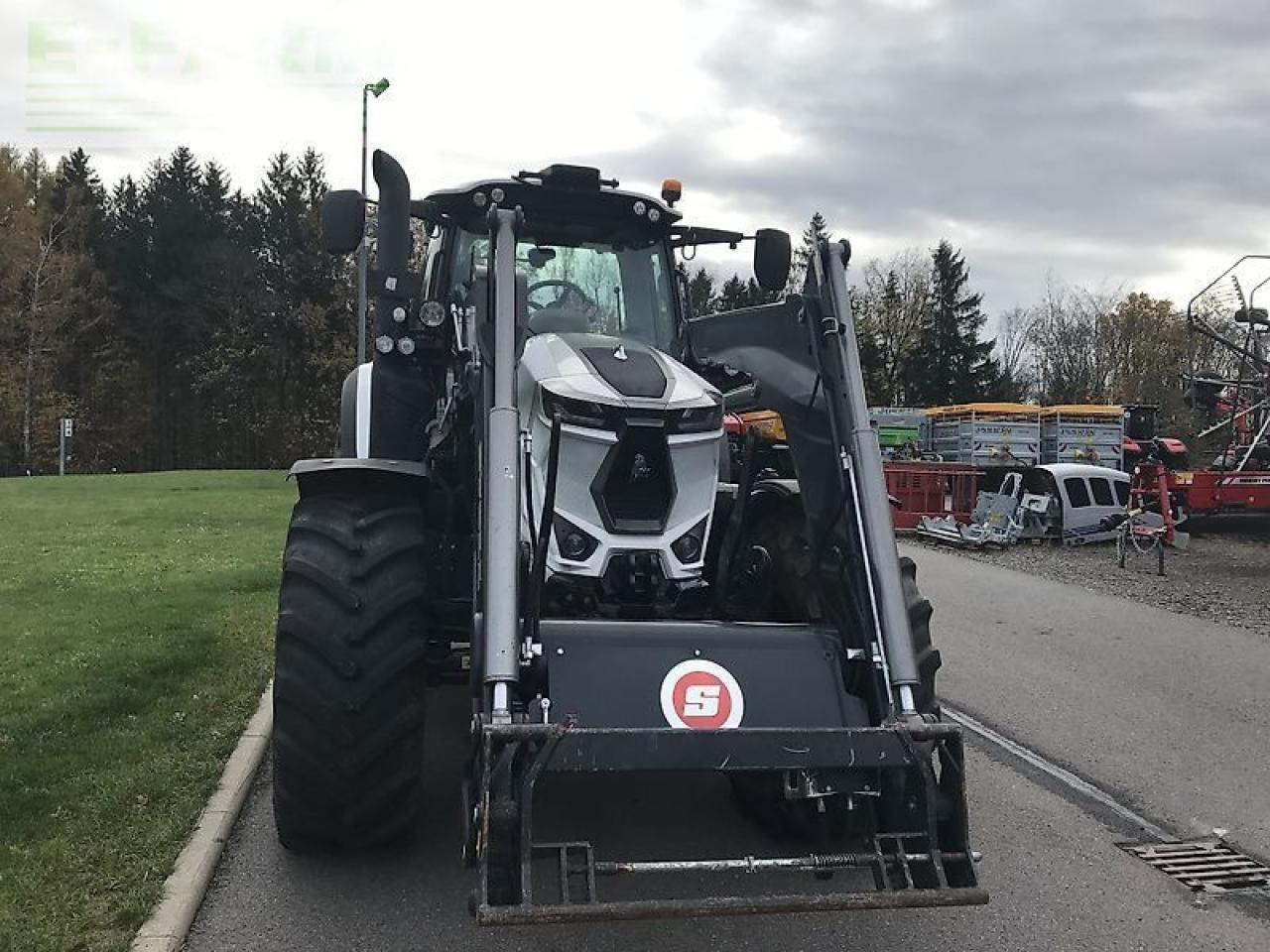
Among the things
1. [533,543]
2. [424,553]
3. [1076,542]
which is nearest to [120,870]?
[424,553]

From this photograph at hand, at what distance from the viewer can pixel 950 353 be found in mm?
55656

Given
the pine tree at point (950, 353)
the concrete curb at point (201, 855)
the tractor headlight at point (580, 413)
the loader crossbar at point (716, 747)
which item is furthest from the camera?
the pine tree at point (950, 353)

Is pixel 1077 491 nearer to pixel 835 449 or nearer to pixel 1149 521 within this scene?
pixel 1149 521

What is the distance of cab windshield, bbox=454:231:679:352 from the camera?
5480mm

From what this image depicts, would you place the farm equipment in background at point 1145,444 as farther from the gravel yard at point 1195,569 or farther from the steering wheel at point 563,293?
the steering wheel at point 563,293

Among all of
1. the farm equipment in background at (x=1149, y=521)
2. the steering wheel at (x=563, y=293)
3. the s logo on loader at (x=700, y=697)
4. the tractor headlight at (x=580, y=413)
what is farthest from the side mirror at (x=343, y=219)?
the farm equipment in background at (x=1149, y=521)

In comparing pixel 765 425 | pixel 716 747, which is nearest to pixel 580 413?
pixel 716 747

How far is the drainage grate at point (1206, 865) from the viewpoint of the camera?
4.51 m

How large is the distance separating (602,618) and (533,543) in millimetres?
379

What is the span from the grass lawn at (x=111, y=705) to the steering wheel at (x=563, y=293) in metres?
2.68

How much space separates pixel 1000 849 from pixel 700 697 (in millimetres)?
1871

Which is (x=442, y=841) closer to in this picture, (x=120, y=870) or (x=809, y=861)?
(x=120, y=870)

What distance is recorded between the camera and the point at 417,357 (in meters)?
5.69

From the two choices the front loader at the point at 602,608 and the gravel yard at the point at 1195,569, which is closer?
the front loader at the point at 602,608
